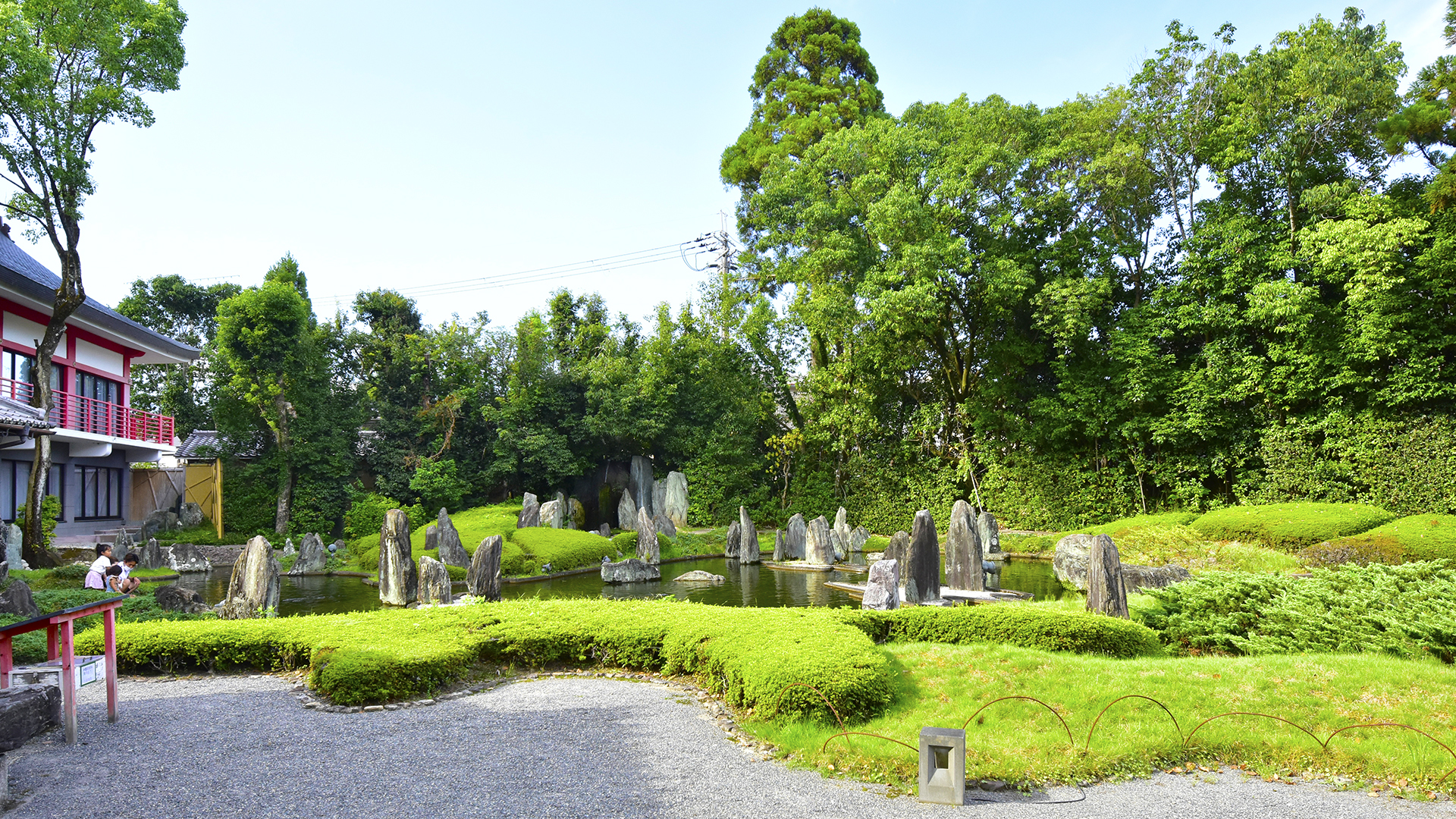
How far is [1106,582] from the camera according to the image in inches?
445

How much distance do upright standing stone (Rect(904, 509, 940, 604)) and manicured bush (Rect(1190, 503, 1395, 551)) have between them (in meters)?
8.85

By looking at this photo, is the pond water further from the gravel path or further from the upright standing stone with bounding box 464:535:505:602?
the gravel path

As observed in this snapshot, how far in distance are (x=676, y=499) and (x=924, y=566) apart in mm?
18330

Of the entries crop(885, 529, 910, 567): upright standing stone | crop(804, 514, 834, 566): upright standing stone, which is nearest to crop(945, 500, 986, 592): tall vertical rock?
crop(885, 529, 910, 567): upright standing stone

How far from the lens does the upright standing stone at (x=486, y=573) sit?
50.9 ft

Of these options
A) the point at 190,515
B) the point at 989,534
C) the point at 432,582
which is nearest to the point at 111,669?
the point at 432,582

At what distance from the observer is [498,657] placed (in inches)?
380

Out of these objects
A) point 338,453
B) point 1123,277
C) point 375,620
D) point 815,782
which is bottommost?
point 815,782

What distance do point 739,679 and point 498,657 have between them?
3378 millimetres

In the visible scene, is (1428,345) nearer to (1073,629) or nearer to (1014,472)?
(1014,472)

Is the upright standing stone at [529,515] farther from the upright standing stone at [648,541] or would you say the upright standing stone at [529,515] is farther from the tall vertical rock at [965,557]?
the tall vertical rock at [965,557]

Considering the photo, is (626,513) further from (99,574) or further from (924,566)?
(99,574)

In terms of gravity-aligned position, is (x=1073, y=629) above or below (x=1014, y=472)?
below

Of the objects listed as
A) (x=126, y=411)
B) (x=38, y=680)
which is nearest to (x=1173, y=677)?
(x=38, y=680)
